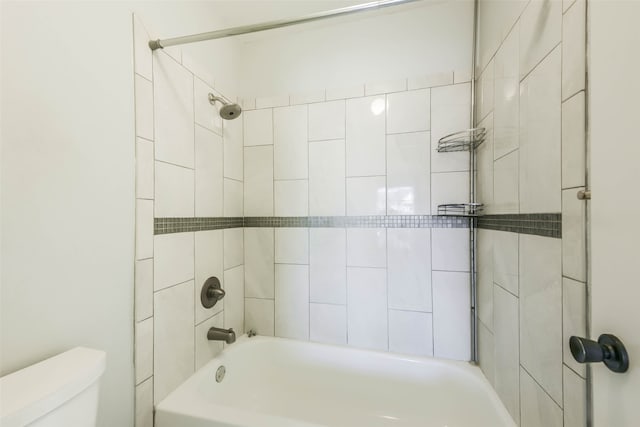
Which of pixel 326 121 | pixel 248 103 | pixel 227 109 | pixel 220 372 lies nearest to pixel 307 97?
pixel 326 121

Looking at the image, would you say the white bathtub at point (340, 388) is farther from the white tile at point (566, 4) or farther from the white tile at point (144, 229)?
the white tile at point (566, 4)

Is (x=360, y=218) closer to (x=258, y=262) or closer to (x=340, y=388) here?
(x=258, y=262)

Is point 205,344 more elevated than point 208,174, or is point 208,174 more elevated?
point 208,174

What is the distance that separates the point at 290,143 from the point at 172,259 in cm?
103

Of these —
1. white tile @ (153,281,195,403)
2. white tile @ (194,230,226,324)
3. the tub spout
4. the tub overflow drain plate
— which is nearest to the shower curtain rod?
white tile @ (194,230,226,324)

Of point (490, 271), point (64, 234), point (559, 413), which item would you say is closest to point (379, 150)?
point (490, 271)

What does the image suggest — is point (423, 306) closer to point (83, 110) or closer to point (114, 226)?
point (114, 226)

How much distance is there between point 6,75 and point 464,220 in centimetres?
192

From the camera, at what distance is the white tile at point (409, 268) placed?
1.58 m

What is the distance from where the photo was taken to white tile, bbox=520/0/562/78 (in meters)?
0.81

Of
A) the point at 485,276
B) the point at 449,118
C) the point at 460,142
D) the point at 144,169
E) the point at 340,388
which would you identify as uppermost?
the point at 449,118

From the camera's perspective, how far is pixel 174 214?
1263 mm

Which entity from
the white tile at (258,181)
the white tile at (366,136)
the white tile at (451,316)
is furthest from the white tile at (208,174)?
the white tile at (451,316)

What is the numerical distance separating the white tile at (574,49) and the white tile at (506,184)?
0.34 meters
